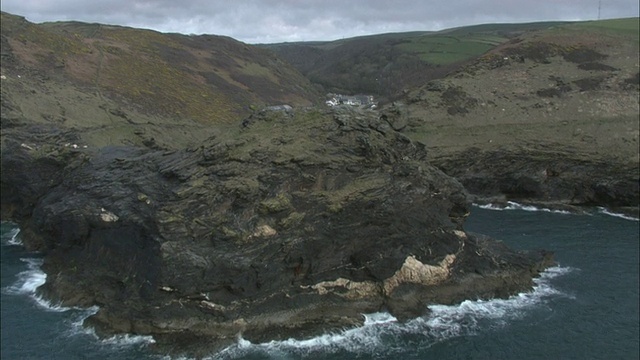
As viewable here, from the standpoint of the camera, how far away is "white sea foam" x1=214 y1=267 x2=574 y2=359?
100 ft

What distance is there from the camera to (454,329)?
3291 centimetres

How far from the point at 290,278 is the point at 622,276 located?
25.9 m

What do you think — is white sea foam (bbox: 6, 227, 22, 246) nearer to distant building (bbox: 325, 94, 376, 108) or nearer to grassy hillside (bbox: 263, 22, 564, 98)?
distant building (bbox: 325, 94, 376, 108)

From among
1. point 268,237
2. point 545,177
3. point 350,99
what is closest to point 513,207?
point 545,177

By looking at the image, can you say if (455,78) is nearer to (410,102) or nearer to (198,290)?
(410,102)

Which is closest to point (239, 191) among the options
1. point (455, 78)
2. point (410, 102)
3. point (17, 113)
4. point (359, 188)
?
point (359, 188)

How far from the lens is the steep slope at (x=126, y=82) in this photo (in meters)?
65.4

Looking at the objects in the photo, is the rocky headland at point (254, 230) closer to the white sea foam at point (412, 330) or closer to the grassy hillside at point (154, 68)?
the white sea foam at point (412, 330)

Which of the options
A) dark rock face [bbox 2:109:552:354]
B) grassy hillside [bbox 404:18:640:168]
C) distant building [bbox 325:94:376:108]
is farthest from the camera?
distant building [bbox 325:94:376:108]

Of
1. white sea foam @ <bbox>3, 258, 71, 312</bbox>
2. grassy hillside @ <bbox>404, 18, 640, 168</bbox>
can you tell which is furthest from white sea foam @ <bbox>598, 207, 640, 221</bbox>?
white sea foam @ <bbox>3, 258, 71, 312</bbox>

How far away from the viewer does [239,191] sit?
33.9 meters

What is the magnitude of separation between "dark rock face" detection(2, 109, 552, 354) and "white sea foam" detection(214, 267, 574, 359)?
2.57ft

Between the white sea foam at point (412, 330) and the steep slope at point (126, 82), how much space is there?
119ft

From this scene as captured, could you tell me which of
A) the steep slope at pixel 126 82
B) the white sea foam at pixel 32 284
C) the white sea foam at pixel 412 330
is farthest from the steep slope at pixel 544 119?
the white sea foam at pixel 32 284
